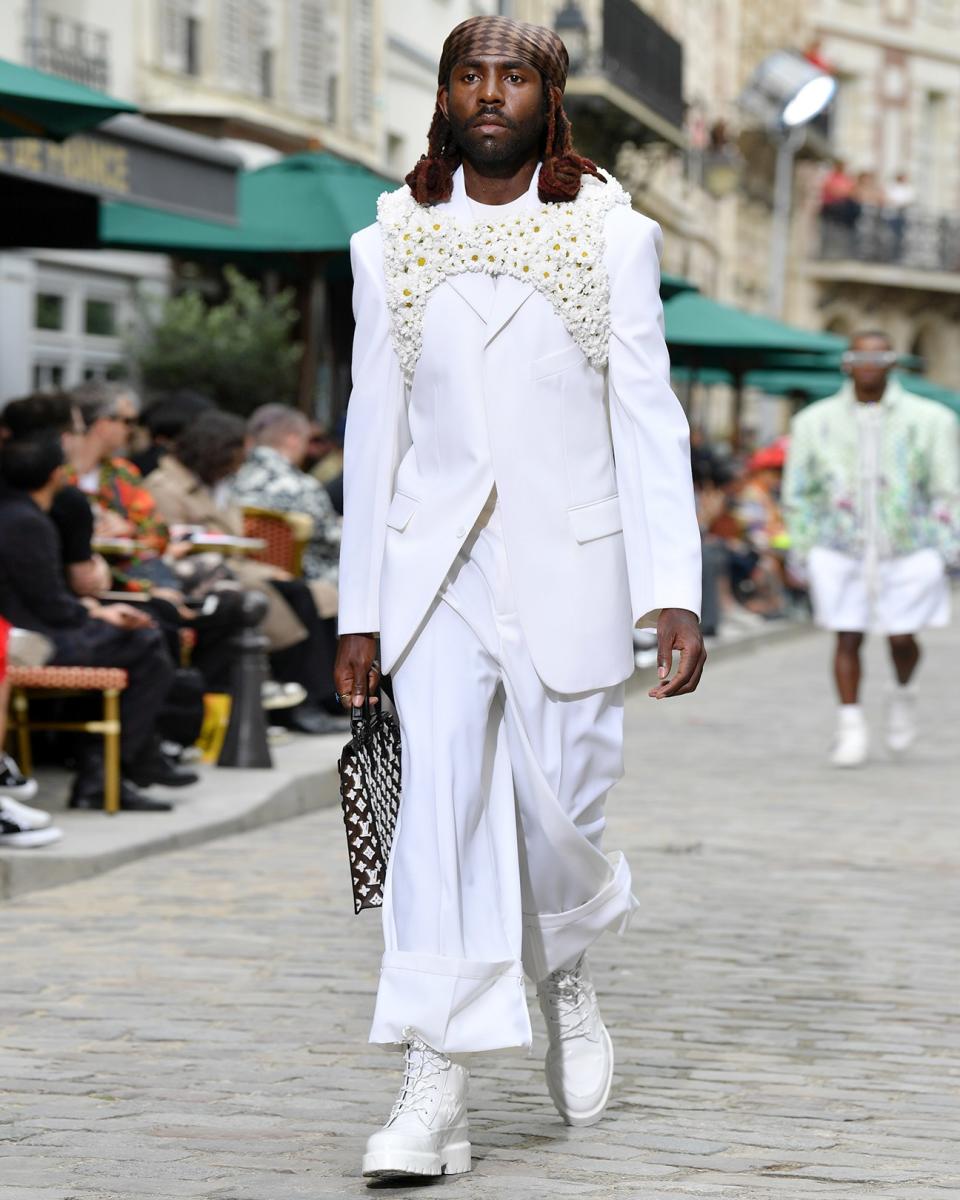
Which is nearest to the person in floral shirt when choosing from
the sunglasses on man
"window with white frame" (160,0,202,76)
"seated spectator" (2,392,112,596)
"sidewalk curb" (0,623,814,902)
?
the sunglasses on man

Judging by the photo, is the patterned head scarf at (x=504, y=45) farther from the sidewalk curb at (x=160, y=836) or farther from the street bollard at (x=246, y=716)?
the street bollard at (x=246, y=716)

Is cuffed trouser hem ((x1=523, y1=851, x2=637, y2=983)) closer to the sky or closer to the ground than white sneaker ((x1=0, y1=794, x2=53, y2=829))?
closer to the sky

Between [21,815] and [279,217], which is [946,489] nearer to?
[279,217]

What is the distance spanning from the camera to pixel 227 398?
21.1m

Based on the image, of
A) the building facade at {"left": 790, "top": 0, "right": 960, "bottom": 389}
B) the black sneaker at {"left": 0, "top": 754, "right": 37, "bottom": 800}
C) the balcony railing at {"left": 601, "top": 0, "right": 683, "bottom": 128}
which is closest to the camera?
the black sneaker at {"left": 0, "top": 754, "right": 37, "bottom": 800}

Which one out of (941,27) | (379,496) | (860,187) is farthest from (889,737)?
(941,27)

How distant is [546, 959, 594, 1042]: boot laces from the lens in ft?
16.4

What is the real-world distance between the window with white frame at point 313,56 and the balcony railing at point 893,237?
29951 mm

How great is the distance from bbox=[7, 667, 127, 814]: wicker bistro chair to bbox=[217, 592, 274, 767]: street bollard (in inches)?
53.9

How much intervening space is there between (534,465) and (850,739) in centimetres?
778

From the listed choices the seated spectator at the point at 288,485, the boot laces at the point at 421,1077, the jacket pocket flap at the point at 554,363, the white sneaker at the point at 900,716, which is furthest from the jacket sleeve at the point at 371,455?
the white sneaker at the point at 900,716

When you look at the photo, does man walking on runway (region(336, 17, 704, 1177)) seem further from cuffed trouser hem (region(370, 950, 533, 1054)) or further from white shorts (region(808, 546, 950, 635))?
white shorts (region(808, 546, 950, 635))

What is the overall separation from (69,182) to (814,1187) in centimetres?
699

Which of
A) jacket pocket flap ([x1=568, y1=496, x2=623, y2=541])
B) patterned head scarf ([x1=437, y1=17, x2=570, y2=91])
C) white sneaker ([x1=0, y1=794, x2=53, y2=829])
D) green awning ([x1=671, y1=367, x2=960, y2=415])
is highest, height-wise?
green awning ([x1=671, y1=367, x2=960, y2=415])
